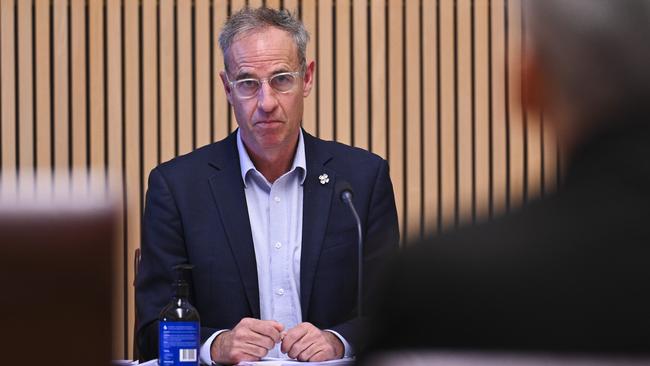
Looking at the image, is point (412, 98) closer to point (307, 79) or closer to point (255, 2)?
point (255, 2)

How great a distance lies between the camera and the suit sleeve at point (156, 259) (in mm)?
3312

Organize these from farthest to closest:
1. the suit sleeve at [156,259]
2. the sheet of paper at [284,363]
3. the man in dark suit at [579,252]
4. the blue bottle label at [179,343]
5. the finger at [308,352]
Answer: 1. the suit sleeve at [156,259]
2. the finger at [308,352]
3. the sheet of paper at [284,363]
4. the blue bottle label at [179,343]
5. the man in dark suit at [579,252]

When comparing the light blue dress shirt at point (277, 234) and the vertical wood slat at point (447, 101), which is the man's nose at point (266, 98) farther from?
the vertical wood slat at point (447, 101)

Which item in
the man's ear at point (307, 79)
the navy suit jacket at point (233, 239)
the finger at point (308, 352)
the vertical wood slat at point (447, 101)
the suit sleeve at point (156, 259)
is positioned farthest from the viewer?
the vertical wood slat at point (447, 101)

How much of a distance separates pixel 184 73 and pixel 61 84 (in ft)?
2.19

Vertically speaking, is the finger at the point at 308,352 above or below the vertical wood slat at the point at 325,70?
below

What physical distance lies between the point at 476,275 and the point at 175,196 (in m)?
2.61

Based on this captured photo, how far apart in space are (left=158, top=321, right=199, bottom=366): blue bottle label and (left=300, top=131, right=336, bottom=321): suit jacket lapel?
27.2 inches

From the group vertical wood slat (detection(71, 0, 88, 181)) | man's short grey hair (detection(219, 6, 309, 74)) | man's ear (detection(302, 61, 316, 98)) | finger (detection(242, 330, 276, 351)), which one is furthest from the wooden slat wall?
finger (detection(242, 330, 276, 351))

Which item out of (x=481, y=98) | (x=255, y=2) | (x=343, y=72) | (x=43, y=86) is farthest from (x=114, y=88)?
(x=481, y=98)

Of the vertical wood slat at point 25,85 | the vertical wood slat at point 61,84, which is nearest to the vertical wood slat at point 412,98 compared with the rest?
the vertical wood slat at point 61,84

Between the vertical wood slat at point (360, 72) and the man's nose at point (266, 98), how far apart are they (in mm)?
2392

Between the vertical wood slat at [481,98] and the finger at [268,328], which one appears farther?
the vertical wood slat at [481,98]

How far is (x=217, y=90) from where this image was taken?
236 inches
